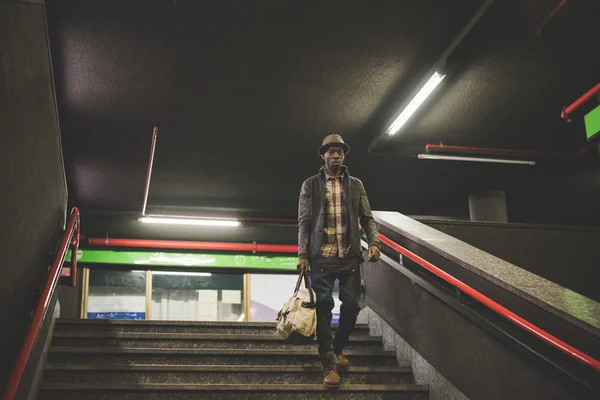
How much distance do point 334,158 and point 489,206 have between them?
735cm

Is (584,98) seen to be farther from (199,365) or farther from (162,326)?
(162,326)

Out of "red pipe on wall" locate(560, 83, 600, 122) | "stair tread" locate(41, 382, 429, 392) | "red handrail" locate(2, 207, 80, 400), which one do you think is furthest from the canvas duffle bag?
"red pipe on wall" locate(560, 83, 600, 122)

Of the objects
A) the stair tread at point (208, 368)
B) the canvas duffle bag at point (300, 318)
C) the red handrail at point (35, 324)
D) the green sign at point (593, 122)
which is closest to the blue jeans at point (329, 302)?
the canvas duffle bag at point (300, 318)

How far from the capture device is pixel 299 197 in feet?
19.4

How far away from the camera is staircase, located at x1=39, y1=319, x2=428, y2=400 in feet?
13.5

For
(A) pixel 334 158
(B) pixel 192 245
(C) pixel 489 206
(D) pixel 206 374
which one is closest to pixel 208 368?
(D) pixel 206 374

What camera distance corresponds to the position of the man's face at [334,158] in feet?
15.4

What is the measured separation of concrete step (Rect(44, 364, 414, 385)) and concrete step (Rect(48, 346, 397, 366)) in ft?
0.81

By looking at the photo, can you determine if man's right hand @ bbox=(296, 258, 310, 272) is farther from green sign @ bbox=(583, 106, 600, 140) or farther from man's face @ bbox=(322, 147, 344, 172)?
green sign @ bbox=(583, 106, 600, 140)

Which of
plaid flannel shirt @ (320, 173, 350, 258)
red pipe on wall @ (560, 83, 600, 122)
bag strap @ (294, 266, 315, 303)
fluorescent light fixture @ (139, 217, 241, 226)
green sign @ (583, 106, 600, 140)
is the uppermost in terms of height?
red pipe on wall @ (560, 83, 600, 122)

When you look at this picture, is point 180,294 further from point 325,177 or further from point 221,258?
point 325,177

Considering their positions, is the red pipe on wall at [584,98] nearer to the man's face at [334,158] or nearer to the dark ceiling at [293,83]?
the dark ceiling at [293,83]

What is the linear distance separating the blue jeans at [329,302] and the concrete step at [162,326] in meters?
1.14

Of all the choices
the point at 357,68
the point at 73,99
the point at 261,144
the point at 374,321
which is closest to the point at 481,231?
the point at 374,321
